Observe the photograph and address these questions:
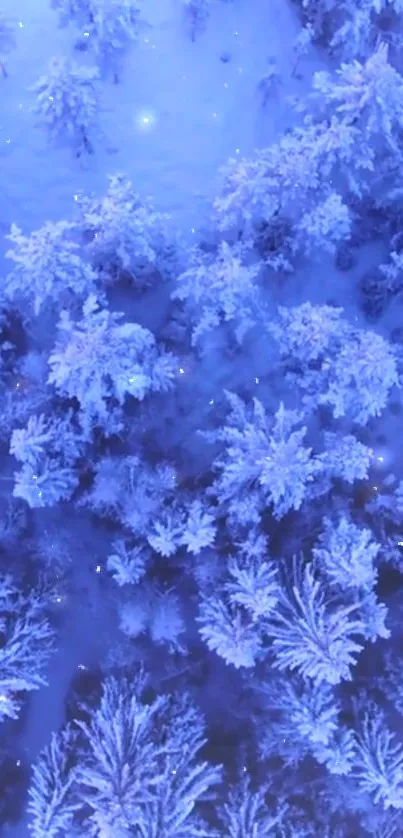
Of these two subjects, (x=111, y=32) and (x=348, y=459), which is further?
(x=111, y=32)

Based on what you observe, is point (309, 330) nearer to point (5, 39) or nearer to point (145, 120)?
point (145, 120)

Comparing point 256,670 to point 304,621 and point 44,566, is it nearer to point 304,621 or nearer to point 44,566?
point 304,621

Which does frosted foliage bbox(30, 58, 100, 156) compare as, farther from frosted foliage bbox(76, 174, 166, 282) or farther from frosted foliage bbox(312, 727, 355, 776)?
frosted foliage bbox(312, 727, 355, 776)

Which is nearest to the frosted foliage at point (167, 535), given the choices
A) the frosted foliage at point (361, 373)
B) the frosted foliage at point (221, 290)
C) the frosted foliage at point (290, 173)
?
the frosted foliage at point (361, 373)

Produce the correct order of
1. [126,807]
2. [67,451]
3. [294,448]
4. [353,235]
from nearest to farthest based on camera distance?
[126,807] → [294,448] → [67,451] → [353,235]

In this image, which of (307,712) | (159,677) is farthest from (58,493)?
(307,712)

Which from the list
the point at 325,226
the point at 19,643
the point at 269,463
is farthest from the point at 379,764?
the point at 325,226
